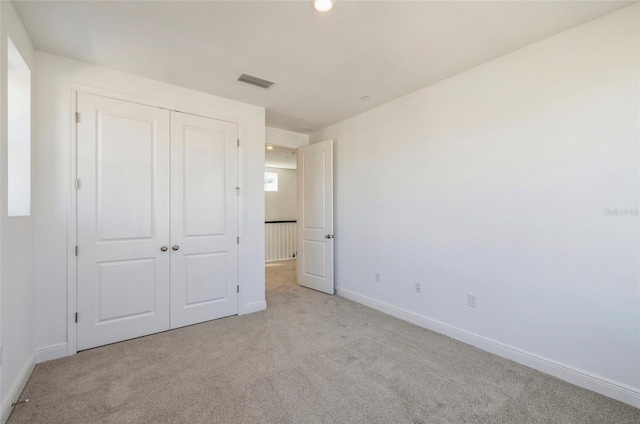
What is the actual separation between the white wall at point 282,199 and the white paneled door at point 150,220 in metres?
4.01

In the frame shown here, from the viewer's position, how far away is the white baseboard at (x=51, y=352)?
88.5 inches

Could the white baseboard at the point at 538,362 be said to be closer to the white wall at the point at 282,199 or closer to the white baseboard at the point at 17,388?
the white baseboard at the point at 17,388

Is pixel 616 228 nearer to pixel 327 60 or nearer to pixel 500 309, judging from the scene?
pixel 500 309

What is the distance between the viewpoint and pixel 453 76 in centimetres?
271

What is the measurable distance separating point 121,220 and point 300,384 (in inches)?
87.5

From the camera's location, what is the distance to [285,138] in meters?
4.51

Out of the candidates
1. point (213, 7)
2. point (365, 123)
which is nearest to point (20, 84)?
point (213, 7)

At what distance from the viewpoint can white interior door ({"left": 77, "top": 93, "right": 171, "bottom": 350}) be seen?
8.07 ft

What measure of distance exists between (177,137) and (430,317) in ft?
11.0

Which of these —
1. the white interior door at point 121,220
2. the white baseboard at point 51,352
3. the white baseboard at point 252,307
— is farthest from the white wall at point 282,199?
the white baseboard at point 51,352

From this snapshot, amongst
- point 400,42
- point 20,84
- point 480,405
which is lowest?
point 480,405

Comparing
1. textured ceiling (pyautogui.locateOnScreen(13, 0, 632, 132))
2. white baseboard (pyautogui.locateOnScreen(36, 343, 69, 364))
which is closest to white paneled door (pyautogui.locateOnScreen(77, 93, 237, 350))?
white baseboard (pyautogui.locateOnScreen(36, 343, 69, 364))

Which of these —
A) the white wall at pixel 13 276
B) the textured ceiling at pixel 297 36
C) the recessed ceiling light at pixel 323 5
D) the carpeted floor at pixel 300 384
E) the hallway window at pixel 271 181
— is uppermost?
the textured ceiling at pixel 297 36

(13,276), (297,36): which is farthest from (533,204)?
(13,276)
